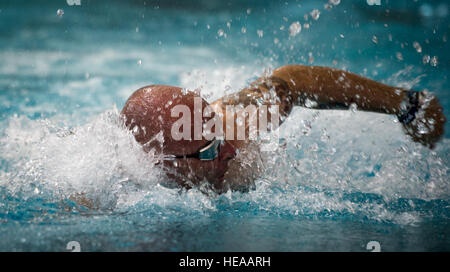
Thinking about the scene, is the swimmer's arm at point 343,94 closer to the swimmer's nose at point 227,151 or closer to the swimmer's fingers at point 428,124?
the swimmer's fingers at point 428,124

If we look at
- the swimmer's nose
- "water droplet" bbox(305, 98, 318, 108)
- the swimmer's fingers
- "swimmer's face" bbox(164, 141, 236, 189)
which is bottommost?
"swimmer's face" bbox(164, 141, 236, 189)

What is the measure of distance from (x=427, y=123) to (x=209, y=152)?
1.54 metres

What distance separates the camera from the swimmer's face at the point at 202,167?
138 centimetres

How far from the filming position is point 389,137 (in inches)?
130

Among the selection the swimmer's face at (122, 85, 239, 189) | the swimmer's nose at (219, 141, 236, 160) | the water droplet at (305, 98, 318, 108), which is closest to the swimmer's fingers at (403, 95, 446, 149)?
the water droplet at (305, 98, 318, 108)

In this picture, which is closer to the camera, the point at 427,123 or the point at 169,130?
the point at 169,130

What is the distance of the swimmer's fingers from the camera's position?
7.16 ft

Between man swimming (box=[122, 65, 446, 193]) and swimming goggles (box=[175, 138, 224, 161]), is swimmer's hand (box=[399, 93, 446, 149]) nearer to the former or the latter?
man swimming (box=[122, 65, 446, 193])

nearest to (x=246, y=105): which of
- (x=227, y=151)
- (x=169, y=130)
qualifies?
(x=227, y=151)

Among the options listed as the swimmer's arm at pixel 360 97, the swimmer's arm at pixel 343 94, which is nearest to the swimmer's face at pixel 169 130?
the swimmer's arm at pixel 343 94

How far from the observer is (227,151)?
1518mm

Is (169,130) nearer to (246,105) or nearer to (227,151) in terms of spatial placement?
(227,151)

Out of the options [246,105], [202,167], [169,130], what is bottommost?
[202,167]
